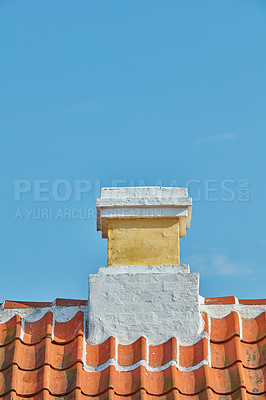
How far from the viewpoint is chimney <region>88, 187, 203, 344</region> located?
5922 mm

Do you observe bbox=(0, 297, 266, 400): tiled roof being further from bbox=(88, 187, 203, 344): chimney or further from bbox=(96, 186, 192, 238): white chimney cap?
bbox=(96, 186, 192, 238): white chimney cap

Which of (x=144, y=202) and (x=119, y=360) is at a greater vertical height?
(x=144, y=202)

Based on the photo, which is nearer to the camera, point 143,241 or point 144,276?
point 144,276

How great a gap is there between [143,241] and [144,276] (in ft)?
1.45

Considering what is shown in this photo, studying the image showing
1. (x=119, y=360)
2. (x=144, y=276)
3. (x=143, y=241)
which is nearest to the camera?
(x=119, y=360)

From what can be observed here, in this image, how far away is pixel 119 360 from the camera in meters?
5.73

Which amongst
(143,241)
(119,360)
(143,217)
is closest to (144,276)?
(143,241)

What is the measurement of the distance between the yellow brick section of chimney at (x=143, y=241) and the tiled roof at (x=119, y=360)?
52 centimetres

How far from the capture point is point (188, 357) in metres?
5.74

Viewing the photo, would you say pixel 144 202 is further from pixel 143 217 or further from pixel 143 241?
pixel 143 241

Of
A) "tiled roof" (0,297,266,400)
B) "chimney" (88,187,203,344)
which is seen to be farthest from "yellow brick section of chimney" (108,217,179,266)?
"tiled roof" (0,297,266,400)

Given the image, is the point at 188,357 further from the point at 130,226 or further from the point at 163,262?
the point at 130,226

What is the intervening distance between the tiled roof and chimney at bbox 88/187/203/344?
12 cm

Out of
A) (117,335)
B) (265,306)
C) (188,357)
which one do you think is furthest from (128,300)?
(265,306)
